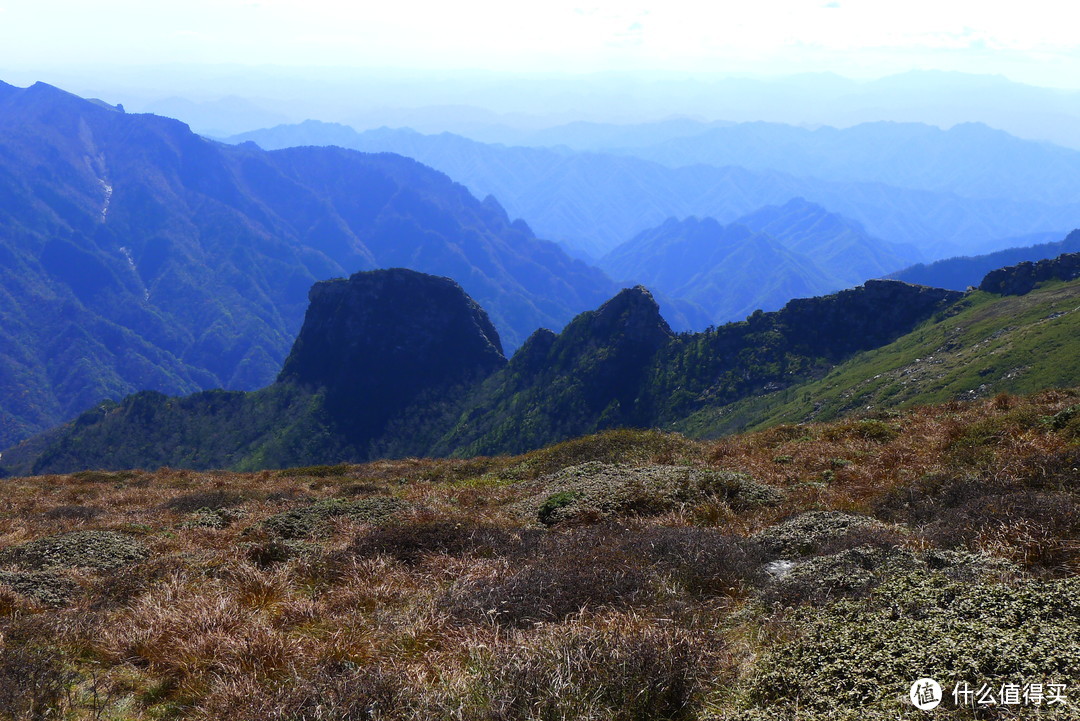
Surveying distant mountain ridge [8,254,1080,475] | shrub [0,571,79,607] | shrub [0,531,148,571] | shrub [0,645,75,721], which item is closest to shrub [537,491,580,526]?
shrub [0,531,148,571]

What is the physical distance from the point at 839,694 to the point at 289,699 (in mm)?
4591

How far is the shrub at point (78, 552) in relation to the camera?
11.1m

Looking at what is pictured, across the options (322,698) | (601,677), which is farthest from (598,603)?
(322,698)

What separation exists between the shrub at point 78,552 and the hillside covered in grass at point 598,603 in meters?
0.06

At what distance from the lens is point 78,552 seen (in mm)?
11703

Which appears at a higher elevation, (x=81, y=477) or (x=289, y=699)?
(x=289, y=699)

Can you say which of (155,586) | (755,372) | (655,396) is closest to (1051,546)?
(155,586)

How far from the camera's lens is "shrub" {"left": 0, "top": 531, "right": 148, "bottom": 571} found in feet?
36.3

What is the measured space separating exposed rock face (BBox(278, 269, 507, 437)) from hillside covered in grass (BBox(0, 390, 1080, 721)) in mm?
163400

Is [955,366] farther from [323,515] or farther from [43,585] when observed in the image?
[43,585]

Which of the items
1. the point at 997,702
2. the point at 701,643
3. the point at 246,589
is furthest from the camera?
the point at 246,589

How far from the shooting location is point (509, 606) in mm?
7578

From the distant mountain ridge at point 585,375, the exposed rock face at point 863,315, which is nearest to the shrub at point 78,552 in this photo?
the distant mountain ridge at point 585,375

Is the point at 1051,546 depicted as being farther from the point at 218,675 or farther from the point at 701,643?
the point at 218,675
